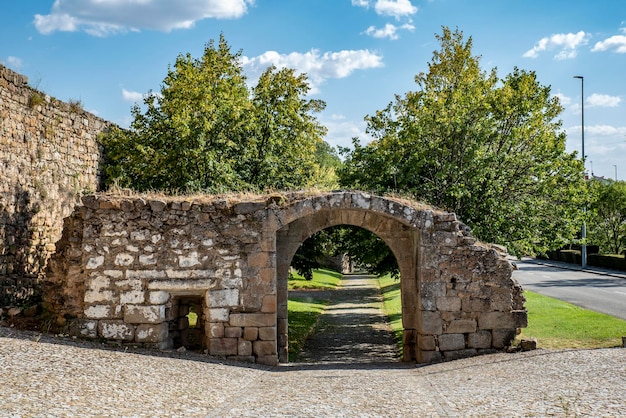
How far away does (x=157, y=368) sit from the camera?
10.2m

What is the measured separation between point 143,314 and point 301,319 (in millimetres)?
9415

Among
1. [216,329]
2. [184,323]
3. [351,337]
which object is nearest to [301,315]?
[351,337]

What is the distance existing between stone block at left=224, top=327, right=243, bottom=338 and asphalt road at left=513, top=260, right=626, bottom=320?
1059 cm

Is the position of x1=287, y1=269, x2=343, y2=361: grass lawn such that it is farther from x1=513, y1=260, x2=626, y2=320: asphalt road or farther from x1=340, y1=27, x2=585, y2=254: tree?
x1=513, y1=260, x2=626, y2=320: asphalt road

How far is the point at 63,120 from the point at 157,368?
896cm

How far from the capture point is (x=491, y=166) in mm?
17203

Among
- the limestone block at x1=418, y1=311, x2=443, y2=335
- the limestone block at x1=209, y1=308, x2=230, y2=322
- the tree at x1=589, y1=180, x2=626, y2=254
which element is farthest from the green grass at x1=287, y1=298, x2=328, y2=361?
the tree at x1=589, y1=180, x2=626, y2=254

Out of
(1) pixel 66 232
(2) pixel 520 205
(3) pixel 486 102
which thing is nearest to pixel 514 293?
(2) pixel 520 205

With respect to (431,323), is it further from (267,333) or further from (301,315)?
(301,315)

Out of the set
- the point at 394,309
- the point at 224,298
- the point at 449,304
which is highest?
the point at 224,298

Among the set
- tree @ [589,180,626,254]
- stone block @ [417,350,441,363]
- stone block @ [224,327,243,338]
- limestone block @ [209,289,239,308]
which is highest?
tree @ [589,180,626,254]

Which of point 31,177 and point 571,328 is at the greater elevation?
point 31,177

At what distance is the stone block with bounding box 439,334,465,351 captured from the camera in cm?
1259

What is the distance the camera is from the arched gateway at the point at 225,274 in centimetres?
1206
